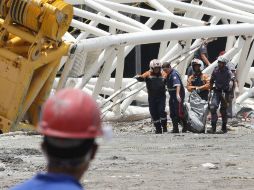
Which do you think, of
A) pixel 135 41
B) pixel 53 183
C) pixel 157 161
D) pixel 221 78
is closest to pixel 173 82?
pixel 221 78

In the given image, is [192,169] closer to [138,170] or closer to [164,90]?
[138,170]

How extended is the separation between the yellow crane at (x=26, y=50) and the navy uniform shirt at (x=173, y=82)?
9.41 ft

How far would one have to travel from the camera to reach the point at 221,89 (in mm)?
15297

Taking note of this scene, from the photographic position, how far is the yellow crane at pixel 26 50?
12.1 metres

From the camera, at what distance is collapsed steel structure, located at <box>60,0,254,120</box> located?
47.3 ft

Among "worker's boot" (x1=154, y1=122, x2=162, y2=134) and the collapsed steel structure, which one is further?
"worker's boot" (x1=154, y1=122, x2=162, y2=134)

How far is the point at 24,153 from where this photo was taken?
452 inches

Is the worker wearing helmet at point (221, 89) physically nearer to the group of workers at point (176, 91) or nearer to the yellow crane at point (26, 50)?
the group of workers at point (176, 91)

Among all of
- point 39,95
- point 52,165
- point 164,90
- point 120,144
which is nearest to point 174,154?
point 120,144

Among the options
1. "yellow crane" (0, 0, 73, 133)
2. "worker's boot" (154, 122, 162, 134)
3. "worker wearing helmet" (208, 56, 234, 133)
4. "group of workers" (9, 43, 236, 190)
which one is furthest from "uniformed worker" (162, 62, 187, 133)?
"group of workers" (9, 43, 236, 190)

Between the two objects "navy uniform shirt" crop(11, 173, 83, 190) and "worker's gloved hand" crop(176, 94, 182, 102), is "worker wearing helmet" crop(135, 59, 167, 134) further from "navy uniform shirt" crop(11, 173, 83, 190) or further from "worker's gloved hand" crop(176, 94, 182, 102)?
"navy uniform shirt" crop(11, 173, 83, 190)

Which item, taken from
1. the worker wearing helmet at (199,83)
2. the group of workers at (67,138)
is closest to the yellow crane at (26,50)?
the worker wearing helmet at (199,83)

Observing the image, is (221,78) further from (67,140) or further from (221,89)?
(67,140)

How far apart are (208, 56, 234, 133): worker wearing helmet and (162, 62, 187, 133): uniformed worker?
53 centimetres
